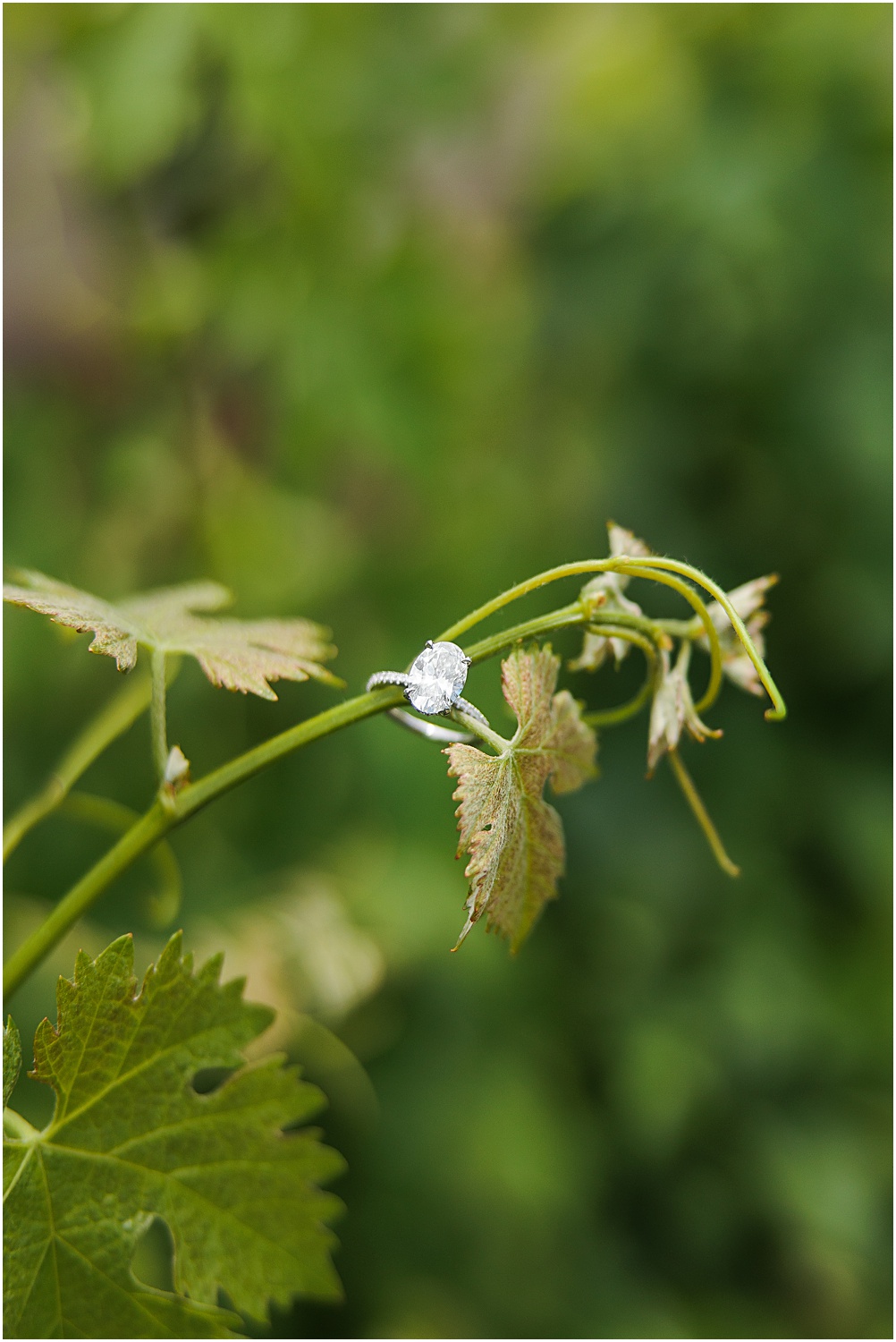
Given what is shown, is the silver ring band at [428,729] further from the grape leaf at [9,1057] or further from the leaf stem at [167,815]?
the grape leaf at [9,1057]

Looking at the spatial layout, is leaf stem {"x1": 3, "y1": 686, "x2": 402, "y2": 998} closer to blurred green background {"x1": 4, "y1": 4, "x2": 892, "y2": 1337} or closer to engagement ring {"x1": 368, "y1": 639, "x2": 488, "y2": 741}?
engagement ring {"x1": 368, "y1": 639, "x2": 488, "y2": 741}

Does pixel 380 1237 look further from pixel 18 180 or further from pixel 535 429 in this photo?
pixel 18 180

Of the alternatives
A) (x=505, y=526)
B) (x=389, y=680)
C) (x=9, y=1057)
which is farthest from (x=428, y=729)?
(x=505, y=526)

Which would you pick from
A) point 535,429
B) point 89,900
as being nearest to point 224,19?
point 535,429

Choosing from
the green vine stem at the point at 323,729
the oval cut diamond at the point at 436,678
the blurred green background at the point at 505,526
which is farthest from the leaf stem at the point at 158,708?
the blurred green background at the point at 505,526

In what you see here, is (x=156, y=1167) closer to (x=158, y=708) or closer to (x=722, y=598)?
(x=158, y=708)

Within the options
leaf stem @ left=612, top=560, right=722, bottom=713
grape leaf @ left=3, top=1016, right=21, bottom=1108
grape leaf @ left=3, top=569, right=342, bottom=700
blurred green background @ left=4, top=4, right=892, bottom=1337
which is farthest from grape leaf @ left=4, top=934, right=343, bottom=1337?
blurred green background @ left=4, top=4, right=892, bottom=1337
